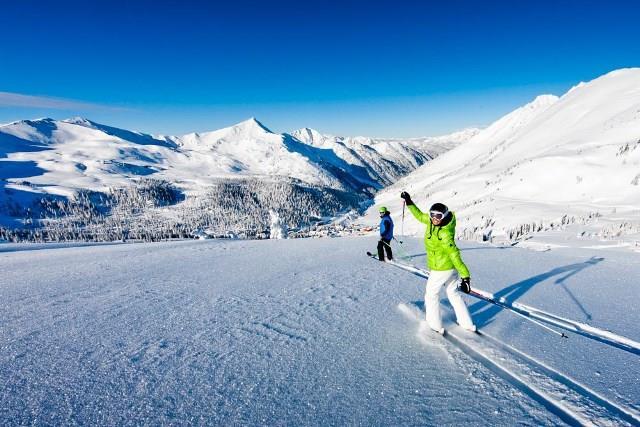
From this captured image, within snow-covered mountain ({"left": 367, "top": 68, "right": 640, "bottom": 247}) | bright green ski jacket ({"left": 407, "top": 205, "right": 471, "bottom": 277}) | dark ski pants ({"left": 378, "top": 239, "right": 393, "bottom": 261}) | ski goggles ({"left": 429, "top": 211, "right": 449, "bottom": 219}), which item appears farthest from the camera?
snow-covered mountain ({"left": 367, "top": 68, "right": 640, "bottom": 247})

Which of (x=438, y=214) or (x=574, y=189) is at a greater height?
(x=574, y=189)

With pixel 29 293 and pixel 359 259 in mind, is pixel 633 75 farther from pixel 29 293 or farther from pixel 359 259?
pixel 29 293

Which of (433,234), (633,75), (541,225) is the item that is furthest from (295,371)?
(633,75)

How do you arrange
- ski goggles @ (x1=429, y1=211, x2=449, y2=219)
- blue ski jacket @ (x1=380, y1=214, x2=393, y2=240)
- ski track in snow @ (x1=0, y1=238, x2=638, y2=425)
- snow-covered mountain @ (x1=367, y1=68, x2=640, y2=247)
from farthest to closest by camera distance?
snow-covered mountain @ (x1=367, y1=68, x2=640, y2=247) < blue ski jacket @ (x1=380, y1=214, x2=393, y2=240) < ski goggles @ (x1=429, y1=211, x2=449, y2=219) < ski track in snow @ (x1=0, y1=238, x2=638, y2=425)

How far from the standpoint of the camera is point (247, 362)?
5453 millimetres

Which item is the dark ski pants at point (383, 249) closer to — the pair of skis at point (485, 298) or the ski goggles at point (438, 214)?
the pair of skis at point (485, 298)

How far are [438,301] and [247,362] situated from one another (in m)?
3.93

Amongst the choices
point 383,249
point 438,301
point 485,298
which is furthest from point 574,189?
point 438,301

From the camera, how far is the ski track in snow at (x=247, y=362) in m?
4.14

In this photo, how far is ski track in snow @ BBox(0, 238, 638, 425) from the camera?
414 cm

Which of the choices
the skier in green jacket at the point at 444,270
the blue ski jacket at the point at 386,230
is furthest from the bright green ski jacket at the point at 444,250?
the blue ski jacket at the point at 386,230

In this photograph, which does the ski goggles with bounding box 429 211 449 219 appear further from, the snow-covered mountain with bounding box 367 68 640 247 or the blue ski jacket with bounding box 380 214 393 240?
the snow-covered mountain with bounding box 367 68 640 247

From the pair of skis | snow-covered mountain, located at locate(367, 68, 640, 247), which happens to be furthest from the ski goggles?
snow-covered mountain, located at locate(367, 68, 640, 247)

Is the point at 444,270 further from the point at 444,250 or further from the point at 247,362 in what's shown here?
the point at 247,362
